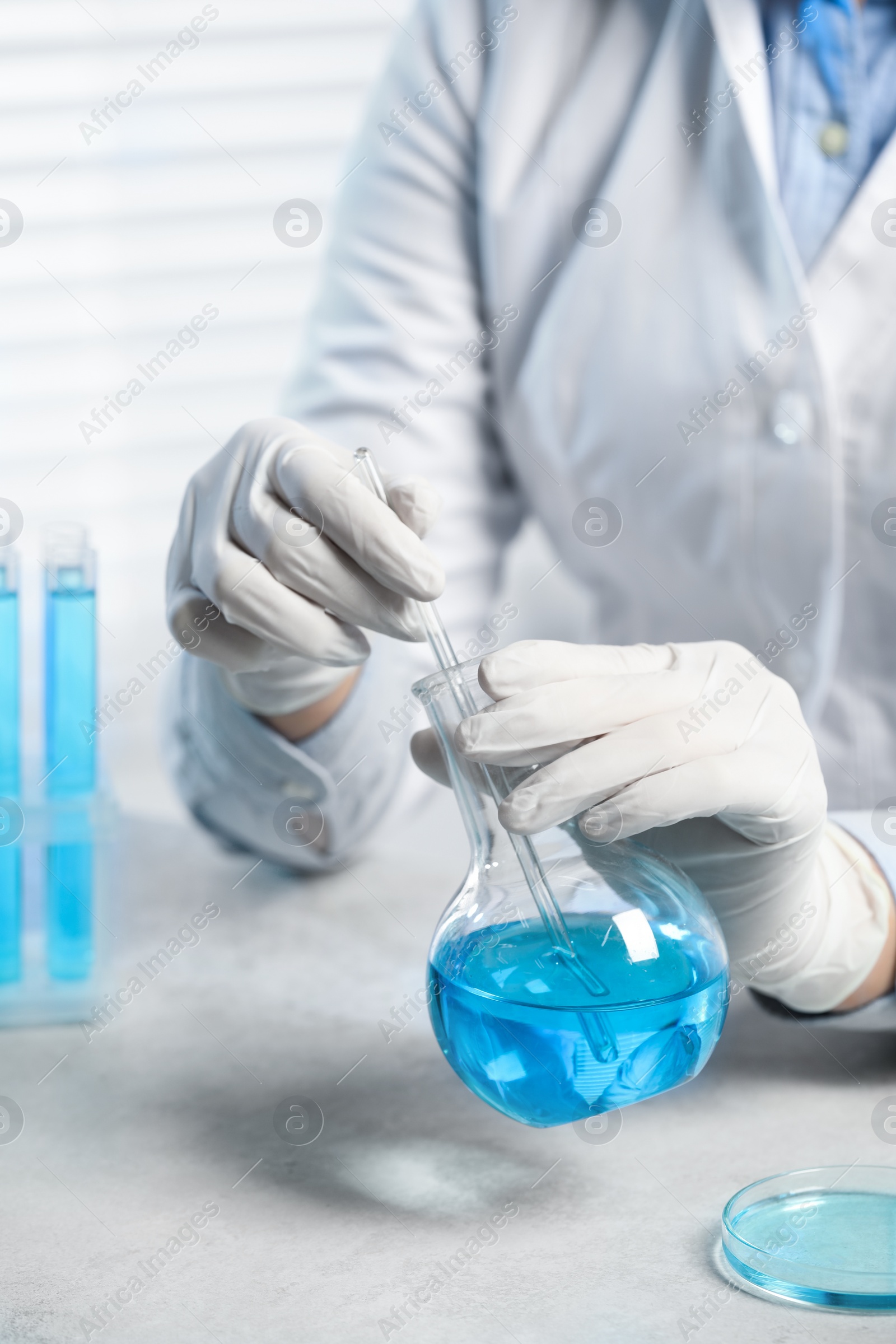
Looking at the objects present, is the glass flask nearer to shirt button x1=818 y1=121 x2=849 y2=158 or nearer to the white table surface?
the white table surface

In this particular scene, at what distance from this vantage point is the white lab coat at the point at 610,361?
1188 millimetres

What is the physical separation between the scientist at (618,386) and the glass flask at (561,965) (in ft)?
0.59

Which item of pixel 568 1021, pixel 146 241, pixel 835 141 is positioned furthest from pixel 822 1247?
pixel 146 241

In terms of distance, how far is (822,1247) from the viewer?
0.68m

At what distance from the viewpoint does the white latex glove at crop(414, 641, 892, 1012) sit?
0.73 metres

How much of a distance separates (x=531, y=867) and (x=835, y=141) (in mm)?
843

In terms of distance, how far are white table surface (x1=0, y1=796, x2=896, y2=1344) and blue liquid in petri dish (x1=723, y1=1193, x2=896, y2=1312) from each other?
0.5 inches

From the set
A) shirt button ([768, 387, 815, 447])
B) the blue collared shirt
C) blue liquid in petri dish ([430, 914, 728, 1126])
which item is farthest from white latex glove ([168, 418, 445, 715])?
the blue collared shirt

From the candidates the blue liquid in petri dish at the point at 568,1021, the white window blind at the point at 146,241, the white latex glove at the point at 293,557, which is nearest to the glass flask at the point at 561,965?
the blue liquid in petri dish at the point at 568,1021

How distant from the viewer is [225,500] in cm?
90

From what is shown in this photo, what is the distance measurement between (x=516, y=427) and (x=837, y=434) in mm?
358

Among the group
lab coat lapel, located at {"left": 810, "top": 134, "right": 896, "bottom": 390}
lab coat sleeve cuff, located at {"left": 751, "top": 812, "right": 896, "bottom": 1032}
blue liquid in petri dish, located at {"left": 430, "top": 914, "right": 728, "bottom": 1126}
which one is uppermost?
lab coat lapel, located at {"left": 810, "top": 134, "right": 896, "bottom": 390}

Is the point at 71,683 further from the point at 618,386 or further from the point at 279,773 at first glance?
the point at 618,386

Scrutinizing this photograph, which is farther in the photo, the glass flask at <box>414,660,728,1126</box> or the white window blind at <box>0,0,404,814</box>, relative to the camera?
the white window blind at <box>0,0,404,814</box>
